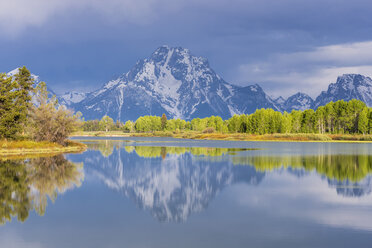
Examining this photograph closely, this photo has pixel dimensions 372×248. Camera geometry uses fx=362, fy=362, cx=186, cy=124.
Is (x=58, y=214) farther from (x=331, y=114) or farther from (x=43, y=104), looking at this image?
(x=331, y=114)

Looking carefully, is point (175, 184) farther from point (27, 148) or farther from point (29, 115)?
point (29, 115)

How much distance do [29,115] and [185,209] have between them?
55277 mm

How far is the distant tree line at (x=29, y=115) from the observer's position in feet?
204

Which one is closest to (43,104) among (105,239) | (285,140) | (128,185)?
(128,185)

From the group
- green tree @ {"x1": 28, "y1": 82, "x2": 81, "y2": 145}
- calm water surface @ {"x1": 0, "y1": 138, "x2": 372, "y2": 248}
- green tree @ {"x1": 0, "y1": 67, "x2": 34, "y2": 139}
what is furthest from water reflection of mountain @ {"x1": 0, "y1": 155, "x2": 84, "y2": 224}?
green tree @ {"x1": 28, "y1": 82, "x2": 81, "y2": 145}

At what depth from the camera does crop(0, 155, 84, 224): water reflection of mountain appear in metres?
20.5

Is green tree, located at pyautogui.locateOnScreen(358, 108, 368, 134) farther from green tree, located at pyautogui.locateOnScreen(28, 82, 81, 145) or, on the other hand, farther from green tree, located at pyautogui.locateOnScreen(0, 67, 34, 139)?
green tree, located at pyautogui.locateOnScreen(0, 67, 34, 139)

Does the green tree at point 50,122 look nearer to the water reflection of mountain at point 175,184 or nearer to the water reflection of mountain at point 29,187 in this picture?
the water reflection of mountain at point 29,187

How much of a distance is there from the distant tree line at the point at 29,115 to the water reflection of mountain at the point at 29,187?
997 inches

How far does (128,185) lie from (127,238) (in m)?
15.8

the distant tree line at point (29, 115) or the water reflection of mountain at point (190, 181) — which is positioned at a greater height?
the distant tree line at point (29, 115)

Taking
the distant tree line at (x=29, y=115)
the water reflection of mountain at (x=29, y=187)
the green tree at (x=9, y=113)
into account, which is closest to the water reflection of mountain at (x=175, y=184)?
the water reflection of mountain at (x=29, y=187)

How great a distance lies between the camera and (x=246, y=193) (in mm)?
26469

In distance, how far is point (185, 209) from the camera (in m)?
21.3
